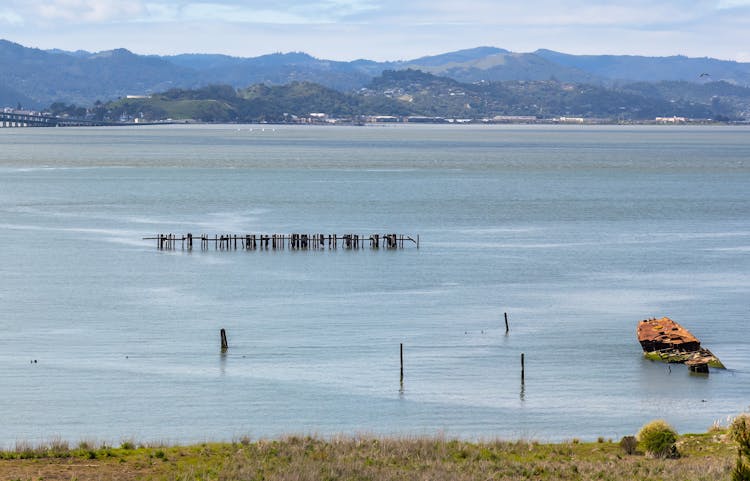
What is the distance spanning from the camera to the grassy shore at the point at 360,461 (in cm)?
3578

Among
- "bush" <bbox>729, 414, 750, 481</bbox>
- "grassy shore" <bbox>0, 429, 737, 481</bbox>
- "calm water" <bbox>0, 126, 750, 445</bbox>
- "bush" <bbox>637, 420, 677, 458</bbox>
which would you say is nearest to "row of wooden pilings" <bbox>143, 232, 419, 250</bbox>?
"calm water" <bbox>0, 126, 750, 445</bbox>

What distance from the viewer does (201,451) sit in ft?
128

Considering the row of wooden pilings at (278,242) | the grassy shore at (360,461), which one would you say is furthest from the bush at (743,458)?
the row of wooden pilings at (278,242)

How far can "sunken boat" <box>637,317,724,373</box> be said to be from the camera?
60.9 m

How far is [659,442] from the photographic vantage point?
40.2 m

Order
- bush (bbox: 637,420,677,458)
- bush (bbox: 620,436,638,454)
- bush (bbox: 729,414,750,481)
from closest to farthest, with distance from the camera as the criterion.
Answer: bush (bbox: 729,414,750,481), bush (bbox: 637,420,677,458), bush (bbox: 620,436,638,454)

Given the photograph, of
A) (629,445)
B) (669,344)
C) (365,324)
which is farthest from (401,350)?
(629,445)

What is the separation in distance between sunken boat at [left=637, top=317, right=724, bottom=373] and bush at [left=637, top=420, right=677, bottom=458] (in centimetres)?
2037

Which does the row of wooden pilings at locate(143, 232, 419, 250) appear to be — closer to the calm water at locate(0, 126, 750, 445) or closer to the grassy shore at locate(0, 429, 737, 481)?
the calm water at locate(0, 126, 750, 445)

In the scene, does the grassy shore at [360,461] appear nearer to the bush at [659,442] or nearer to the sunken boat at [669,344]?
the bush at [659,442]

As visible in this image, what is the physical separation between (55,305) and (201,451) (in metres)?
39.8

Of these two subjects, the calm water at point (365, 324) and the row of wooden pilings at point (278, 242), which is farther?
the row of wooden pilings at point (278, 242)

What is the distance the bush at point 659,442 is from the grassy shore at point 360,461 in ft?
1.57

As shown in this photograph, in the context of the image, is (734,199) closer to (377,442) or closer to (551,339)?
→ (551,339)
